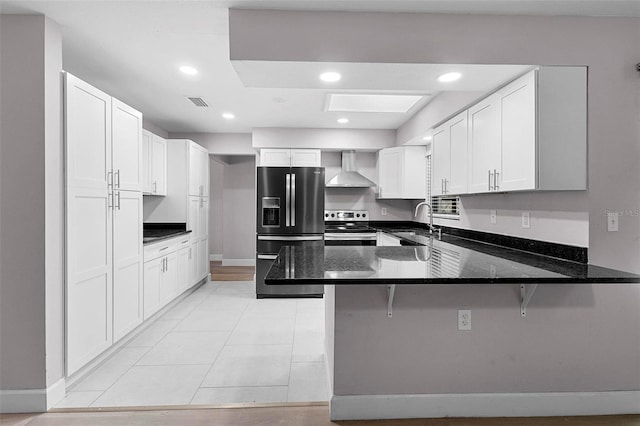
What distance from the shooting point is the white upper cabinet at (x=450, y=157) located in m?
3.36

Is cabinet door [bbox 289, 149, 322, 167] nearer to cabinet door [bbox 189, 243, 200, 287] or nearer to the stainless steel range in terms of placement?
the stainless steel range

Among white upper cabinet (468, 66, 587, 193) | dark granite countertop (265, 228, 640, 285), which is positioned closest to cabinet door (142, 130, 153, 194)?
dark granite countertop (265, 228, 640, 285)

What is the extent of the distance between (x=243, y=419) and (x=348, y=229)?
11.3 ft

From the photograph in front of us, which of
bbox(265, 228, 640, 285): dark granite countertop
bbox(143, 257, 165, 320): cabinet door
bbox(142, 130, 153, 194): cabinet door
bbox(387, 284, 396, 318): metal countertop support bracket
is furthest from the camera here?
bbox(142, 130, 153, 194): cabinet door

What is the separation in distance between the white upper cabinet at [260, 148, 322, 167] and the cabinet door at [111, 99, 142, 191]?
2188mm

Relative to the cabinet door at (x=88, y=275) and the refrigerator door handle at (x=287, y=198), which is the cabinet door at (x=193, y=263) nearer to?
the refrigerator door handle at (x=287, y=198)

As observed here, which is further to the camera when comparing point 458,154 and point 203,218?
point 203,218

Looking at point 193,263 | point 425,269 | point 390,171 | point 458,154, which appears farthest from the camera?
point 390,171

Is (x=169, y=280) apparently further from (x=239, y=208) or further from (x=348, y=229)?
(x=239, y=208)

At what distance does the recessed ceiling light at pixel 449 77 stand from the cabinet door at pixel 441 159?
116 centimetres

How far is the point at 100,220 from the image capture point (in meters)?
2.83

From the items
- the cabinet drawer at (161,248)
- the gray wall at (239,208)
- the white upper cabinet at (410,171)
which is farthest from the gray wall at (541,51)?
the gray wall at (239,208)

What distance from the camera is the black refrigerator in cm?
507

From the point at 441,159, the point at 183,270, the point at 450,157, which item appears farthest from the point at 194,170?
the point at 450,157
